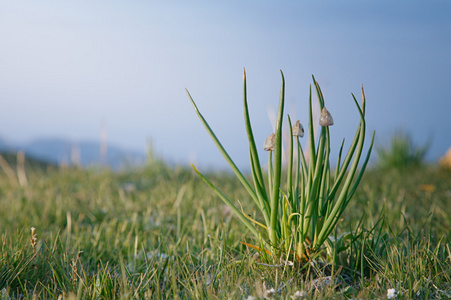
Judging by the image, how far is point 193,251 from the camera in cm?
224

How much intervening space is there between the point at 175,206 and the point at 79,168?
4257 millimetres

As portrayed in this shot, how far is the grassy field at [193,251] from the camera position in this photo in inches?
63.9

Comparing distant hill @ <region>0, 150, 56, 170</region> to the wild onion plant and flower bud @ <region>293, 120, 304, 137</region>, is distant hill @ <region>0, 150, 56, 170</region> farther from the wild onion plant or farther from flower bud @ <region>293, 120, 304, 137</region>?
flower bud @ <region>293, 120, 304, 137</region>

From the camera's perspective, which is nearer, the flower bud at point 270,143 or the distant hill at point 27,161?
the flower bud at point 270,143

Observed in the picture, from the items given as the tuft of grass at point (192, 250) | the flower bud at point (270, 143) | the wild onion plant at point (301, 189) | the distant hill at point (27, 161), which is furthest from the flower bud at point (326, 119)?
the distant hill at point (27, 161)

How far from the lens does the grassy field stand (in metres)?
1.62

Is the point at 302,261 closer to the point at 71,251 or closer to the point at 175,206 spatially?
the point at 71,251

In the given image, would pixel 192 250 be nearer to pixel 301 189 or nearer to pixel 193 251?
pixel 193 251

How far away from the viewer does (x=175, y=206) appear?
3.40 metres

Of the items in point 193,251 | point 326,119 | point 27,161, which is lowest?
point 27,161

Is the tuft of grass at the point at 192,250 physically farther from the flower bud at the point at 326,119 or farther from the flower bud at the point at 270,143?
the flower bud at the point at 326,119

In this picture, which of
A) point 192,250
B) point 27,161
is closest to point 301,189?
point 192,250

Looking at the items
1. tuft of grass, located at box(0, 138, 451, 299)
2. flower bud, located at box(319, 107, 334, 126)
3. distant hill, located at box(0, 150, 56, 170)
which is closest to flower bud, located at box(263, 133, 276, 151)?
flower bud, located at box(319, 107, 334, 126)

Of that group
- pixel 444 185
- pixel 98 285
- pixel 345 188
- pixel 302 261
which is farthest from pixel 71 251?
pixel 444 185
